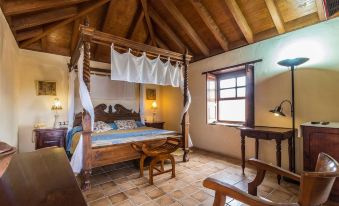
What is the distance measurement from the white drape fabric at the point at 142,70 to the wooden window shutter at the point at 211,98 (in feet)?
3.63

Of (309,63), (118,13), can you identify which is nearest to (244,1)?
(309,63)

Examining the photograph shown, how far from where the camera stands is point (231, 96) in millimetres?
4316

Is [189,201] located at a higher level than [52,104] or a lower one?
lower

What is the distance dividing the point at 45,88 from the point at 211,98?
4445 millimetres

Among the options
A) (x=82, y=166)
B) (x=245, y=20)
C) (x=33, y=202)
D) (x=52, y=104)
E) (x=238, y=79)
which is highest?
(x=245, y=20)

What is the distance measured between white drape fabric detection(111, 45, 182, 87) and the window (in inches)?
51.0

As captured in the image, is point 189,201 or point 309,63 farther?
point 309,63

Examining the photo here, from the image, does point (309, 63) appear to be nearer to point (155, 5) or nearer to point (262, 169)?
point (262, 169)

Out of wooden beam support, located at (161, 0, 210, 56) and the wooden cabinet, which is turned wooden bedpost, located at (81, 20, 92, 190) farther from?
the wooden cabinet

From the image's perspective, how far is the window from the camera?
362 centimetres

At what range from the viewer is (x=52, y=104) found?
14.4 ft

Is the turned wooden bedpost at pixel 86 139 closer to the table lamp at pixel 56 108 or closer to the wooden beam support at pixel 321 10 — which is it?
the table lamp at pixel 56 108

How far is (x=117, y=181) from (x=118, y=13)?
3875 millimetres

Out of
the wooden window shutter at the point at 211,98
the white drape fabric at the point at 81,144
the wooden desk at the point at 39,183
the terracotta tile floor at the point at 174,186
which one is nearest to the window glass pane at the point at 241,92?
the wooden window shutter at the point at 211,98
